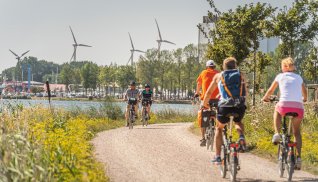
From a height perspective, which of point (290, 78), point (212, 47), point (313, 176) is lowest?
point (313, 176)

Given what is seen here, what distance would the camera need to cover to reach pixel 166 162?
1086 centimetres

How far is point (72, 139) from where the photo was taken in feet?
36.4

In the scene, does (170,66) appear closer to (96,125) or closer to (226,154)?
(96,125)

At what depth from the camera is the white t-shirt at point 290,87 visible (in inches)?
340

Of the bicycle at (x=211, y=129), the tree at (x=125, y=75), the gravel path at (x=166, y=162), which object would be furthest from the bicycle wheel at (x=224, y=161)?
the tree at (x=125, y=75)

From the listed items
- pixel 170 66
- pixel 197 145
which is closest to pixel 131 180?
pixel 197 145

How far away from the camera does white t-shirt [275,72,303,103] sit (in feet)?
28.4

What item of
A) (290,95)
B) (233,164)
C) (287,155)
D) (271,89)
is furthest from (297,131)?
(233,164)

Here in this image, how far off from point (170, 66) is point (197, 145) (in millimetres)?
80715

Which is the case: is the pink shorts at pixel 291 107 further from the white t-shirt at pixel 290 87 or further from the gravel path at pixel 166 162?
the gravel path at pixel 166 162

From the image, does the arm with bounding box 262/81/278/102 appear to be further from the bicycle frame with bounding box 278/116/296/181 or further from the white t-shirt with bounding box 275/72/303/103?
the bicycle frame with bounding box 278/116/296/181

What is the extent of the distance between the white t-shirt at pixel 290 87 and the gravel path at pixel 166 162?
1.33 meters

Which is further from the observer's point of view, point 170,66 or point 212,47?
point 170,66

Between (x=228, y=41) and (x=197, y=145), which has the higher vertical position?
(x=228, y=41)
